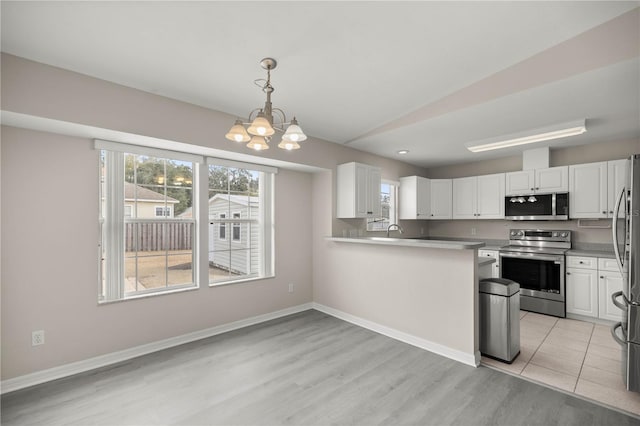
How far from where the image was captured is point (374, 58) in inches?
95.7

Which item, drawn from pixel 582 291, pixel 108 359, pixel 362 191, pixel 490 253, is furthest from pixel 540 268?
pixel 108 359

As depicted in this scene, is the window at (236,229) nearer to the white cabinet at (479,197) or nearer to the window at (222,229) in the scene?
the window at (222,229)

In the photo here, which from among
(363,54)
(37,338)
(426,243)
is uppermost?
(363,54)

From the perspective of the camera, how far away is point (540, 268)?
13.5 feet

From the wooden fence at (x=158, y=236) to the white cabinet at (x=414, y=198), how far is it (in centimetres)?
380

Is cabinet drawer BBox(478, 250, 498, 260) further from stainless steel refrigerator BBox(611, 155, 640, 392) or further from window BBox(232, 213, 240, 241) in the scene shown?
window BBox(232, 213, 240, 241)

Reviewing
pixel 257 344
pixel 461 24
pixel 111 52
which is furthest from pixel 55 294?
pixel 461 24

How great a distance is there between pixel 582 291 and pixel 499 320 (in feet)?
6.74

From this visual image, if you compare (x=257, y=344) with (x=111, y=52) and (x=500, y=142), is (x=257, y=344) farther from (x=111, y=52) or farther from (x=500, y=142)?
(x=500, y=142)

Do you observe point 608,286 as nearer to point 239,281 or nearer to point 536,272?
point 536,272

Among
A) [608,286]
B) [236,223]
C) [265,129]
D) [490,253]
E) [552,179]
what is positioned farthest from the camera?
[490,253]

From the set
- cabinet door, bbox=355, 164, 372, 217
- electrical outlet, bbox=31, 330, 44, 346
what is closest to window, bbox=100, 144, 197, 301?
electrical outlet, bbox=31, 330, 44, 346

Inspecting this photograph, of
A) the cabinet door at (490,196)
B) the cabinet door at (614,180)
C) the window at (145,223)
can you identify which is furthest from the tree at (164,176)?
the cabinet door at (614,180)

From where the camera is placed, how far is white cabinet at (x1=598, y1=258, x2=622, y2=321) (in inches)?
141
